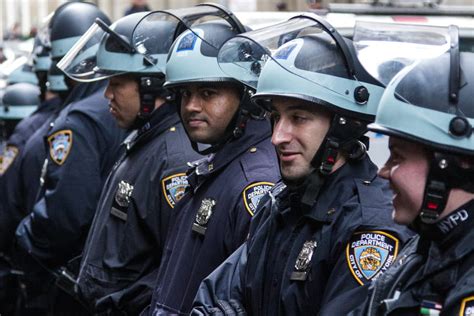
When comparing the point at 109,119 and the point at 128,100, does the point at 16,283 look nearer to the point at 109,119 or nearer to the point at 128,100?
the point at 109,119

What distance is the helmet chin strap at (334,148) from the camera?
483cm

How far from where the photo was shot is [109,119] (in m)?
8.11

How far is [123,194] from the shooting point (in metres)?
6.61

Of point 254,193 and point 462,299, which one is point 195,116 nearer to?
point 254,193

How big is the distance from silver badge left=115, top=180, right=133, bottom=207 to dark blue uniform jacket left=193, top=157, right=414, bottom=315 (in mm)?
1580

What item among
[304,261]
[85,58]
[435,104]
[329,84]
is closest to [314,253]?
[304,261]

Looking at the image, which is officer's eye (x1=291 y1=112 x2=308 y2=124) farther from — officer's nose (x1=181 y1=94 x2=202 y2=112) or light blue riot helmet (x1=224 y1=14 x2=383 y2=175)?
officer's nose (x1=181 y1=94 x2=202 y2=112)

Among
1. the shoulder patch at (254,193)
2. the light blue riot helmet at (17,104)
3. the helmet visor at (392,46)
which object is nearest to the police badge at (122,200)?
the shoulder patch at (254,193)

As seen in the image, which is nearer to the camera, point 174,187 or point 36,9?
point 174,187

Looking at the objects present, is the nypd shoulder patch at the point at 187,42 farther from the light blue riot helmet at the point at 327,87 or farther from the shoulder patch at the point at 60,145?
the shoulder patch at the point at 60,145

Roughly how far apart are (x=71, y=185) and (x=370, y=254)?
3709 mm

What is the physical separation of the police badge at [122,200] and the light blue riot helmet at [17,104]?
504 centimetres

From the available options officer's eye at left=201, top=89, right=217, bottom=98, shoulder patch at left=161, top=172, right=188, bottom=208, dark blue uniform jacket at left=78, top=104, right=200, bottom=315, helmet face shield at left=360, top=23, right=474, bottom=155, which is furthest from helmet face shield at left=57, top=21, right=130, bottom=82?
helmet face shield at left=360, top=23, right=474, bottom=155

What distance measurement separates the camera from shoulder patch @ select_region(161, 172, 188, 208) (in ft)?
20.7
